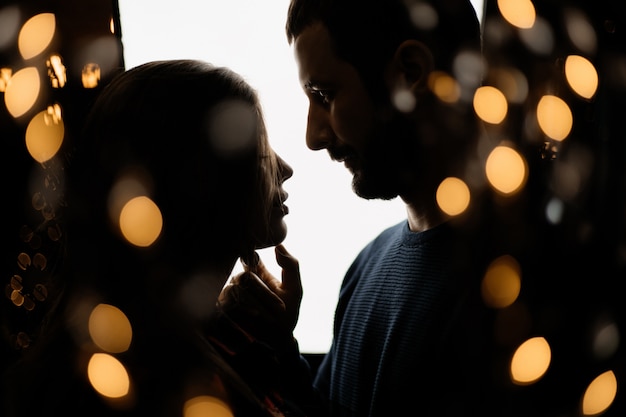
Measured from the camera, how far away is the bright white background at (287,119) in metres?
0.82

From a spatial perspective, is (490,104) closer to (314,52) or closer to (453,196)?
(453,196)

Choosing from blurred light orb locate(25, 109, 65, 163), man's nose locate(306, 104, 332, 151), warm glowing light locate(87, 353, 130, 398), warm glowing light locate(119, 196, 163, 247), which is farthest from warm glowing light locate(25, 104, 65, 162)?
man's nose locate(306, 104, 332, 151)

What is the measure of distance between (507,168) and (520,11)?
0.20m

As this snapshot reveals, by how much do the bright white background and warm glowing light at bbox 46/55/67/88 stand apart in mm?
150

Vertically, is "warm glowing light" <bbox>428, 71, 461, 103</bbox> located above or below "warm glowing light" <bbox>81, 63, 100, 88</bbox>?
below

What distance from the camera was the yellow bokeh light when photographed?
0.68 meters

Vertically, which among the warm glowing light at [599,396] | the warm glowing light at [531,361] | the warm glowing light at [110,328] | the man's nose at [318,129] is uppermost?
the man's nose at [318,129]

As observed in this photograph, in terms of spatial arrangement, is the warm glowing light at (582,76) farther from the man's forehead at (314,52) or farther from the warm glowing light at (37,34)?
the warm glowing light at (37,34)

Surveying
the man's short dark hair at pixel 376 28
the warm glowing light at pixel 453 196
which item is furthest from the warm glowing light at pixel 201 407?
the man's short dark hair at pixel 376 28

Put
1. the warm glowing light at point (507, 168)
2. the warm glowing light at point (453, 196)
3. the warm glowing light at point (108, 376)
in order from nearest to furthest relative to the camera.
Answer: the warm glowing light at point (108, 376) → the warm glowing light at point (507, 168) → the warm glowing light at point (453, 196)

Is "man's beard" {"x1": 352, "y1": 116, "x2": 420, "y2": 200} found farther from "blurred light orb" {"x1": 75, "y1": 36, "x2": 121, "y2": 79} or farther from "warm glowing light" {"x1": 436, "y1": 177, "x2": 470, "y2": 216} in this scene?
"blurred light orb" {"x1": 75, "y1": 36, "x2": 121, "y2": 79}

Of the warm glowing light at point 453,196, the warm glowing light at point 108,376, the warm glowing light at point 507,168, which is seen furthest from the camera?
the warm glowing light at point 453,196

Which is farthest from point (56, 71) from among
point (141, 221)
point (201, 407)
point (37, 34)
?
point (201, 407)

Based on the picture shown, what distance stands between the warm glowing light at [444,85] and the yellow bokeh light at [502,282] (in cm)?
29
